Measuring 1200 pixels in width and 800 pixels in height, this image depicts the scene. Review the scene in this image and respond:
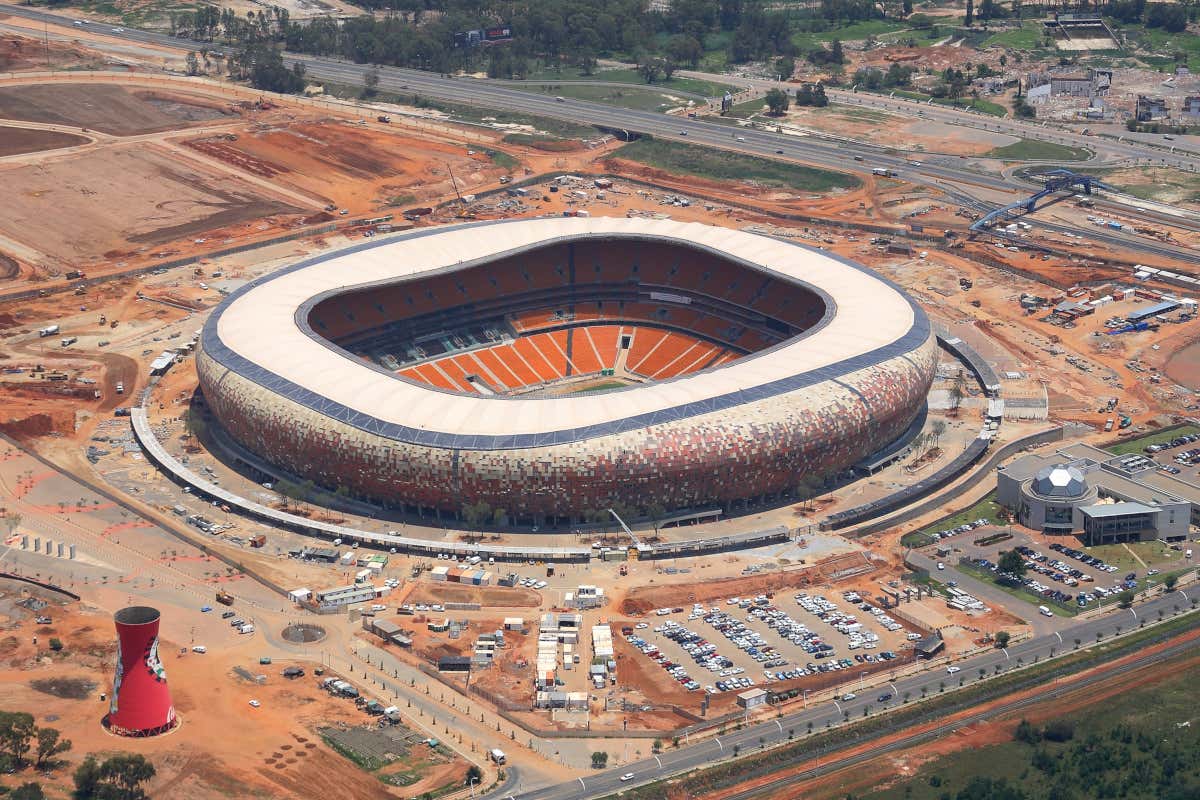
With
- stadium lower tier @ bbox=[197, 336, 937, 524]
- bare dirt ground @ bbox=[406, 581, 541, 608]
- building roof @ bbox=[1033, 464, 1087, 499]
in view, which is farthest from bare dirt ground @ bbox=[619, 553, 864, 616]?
building roof @ bbox=[1033, 464, 1087, 499]

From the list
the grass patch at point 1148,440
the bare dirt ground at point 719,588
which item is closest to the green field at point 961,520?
the bare dirt ground at point 719,588

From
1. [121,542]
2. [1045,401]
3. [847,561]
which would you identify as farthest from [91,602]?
[1045,401]

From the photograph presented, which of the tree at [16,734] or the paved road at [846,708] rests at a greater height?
the tree at [16,734]

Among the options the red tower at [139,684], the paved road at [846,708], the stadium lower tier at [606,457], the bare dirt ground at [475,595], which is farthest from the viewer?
the stadium lower tier at [606,457]

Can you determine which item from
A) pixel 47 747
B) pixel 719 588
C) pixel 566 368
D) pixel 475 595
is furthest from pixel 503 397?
pixel 47 747

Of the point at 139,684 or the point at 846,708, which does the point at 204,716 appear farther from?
the point at 846,708

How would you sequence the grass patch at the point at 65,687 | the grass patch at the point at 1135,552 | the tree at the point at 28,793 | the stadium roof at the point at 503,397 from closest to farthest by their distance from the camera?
the tree at the point at 28,793 → the grass patch at the point at 65,687 → the grass patch at the point at 1135,552 → the stadium roof at the point at 503,397

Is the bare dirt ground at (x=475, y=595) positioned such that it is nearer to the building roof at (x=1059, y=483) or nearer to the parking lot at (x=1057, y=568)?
the parking lot at (x=1057, y=568)

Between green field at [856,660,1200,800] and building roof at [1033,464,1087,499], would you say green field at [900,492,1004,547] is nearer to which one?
building roof at [1033,464,1087,499]
